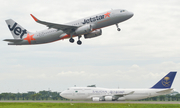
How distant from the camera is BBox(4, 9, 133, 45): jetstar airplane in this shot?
152ft

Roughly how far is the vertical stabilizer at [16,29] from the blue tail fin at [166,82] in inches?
1374

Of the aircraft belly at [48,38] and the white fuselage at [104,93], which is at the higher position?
the aircraft belly at [48,38]

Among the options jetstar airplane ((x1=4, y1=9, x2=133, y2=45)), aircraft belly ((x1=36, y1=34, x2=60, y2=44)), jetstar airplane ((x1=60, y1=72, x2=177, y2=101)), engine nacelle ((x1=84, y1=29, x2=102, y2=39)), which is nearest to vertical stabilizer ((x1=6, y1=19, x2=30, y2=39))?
jetstar airplane ((x1=4, y1=9, x2=133, y2=45))

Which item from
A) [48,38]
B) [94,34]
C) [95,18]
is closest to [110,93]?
[94,34]

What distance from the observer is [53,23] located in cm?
4722

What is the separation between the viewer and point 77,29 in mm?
48375

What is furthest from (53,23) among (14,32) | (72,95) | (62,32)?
(72,95)

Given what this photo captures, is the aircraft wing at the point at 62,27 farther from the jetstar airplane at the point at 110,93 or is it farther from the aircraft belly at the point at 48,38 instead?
the jetstar airplane at the point at 110,93

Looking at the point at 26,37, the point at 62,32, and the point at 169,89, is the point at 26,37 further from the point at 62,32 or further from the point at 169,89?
the point at 169,89

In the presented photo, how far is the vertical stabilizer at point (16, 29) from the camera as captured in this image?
193 ft

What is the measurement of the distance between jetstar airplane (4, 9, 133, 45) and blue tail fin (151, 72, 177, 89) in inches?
904

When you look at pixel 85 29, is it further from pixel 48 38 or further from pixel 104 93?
pixel 104 93

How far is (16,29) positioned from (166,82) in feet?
130

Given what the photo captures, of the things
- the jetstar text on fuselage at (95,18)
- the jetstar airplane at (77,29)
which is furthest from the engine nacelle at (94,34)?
the jetstar text on fuselage at (95,18)
